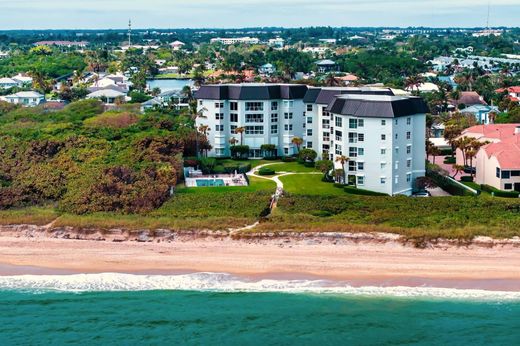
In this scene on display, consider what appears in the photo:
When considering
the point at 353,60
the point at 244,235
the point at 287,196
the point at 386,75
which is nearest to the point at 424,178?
the point at 287,196

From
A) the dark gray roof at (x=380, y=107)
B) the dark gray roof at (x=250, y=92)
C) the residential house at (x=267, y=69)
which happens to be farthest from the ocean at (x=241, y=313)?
the residential house at (x=267, y=69)

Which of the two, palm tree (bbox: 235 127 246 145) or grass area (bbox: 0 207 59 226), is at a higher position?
palm tree (bbox: 235 127 246 145)

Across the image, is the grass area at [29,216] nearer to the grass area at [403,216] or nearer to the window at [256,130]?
the grass area at [403,216]

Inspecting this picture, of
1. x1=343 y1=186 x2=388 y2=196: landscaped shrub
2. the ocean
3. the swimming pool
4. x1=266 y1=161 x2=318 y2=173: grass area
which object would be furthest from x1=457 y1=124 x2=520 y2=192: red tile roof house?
the swimming pool

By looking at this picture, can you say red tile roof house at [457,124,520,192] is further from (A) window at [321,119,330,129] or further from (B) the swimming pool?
(B) the swimming pool

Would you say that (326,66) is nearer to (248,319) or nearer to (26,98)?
(26,98)

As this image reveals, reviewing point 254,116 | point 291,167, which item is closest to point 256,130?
point 254,116

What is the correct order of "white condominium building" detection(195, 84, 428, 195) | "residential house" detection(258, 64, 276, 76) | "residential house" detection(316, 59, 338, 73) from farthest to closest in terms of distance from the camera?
"residential house" detection(316, 59, 338, 73)
"residential house" detection(258, 64, 276, 76)
"white condominium building" detection(195, 84, 428, 195)

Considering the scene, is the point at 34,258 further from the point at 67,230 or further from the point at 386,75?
the point at 386,75
